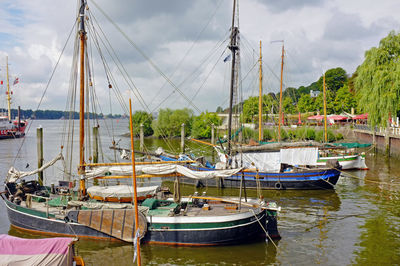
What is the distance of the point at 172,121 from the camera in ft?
299

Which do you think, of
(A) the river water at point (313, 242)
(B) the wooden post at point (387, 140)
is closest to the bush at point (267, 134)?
(B) the wooden post at point (387, 140)

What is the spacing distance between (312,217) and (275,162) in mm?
9142

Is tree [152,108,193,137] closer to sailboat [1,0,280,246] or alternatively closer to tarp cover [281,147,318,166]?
tarp cover [281,147,318,166]

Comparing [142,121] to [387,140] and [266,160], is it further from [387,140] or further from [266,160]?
[266,160]

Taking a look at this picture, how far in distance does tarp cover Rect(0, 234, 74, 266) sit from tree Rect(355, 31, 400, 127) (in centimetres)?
4415

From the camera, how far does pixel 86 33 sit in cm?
1972

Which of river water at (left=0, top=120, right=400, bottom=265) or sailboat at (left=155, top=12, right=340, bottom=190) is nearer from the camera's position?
river water at (left=0, top=120, right=400, bottom=265)

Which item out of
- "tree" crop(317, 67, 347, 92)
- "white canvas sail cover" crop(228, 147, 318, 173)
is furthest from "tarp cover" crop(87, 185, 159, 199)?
"tree" crop(317, 67, 347, 92)


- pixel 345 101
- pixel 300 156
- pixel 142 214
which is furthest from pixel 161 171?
pixel 345 101

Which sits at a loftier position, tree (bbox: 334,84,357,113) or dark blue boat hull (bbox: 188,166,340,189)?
tree (bbox: 334,84,357,113)

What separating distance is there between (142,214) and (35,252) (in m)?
6.18

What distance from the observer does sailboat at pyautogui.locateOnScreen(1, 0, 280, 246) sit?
16.6 metres

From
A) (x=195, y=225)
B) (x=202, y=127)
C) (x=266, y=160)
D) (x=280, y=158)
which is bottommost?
(x=195, y=225)

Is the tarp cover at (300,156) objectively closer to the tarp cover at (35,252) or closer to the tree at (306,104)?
the tarp cover at (35,252)
